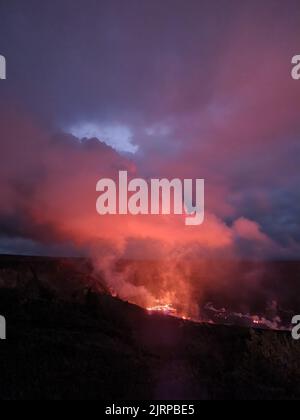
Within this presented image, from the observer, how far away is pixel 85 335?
16766 millimetres

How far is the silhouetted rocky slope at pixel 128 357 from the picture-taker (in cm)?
1102

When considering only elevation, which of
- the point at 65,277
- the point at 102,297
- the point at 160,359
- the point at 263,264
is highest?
the point at 263,264

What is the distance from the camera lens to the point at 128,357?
567 inches

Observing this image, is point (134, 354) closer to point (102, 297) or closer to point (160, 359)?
point (160, 359)

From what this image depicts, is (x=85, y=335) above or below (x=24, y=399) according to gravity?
above

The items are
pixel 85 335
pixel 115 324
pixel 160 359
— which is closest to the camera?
pixel 160 359

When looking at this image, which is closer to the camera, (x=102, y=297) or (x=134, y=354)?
(x=134, y=354)

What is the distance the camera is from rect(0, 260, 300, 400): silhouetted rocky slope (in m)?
11.0

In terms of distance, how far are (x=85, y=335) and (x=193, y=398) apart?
290 inches

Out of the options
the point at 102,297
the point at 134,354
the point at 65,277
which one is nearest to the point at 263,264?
the point at 65,277
